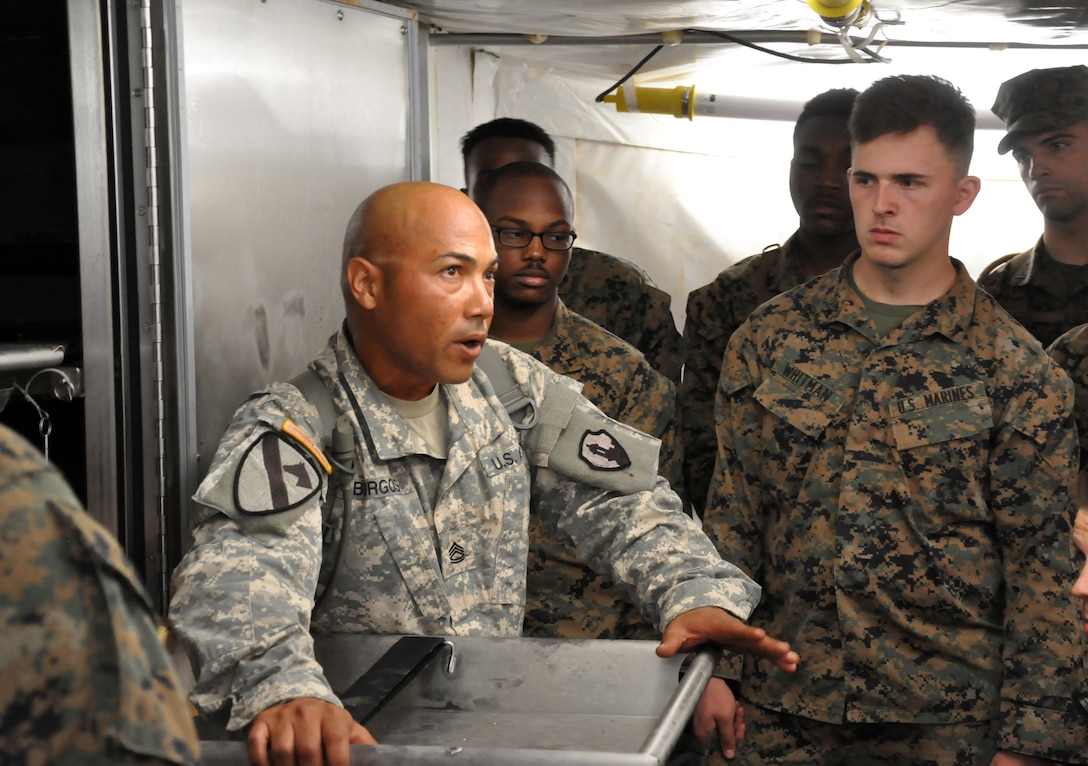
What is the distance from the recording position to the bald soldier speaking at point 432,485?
165cm

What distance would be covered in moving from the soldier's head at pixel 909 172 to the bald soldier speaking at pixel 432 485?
703mm

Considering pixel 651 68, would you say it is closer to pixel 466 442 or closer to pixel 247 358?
pixel 247 358

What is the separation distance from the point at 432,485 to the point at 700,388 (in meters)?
1.28

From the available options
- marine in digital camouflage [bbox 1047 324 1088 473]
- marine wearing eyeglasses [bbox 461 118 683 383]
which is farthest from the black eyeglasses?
marine in digital camouflage [bbox 1047 324 1088 473]

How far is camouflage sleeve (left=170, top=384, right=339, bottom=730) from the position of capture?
4.76ft

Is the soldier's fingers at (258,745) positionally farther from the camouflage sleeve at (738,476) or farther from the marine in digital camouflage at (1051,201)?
the marine in digital camouflage at (1051,201)

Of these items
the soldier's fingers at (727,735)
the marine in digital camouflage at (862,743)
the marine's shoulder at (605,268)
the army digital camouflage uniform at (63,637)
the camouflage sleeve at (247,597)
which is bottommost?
the marine in digital camouflage at (862,743)

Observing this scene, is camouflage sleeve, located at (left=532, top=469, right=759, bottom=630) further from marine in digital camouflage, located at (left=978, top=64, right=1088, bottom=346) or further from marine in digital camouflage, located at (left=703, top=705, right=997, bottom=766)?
marine in digital camouflage, located at (left=978, top=64, right=1088, bottom=346)

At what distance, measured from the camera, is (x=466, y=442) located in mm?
1900

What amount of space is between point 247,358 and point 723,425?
2.96 ft

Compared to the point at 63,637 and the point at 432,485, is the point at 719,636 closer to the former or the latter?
the point at 432,485

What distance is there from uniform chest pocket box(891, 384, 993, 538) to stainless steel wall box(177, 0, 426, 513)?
1162 mm

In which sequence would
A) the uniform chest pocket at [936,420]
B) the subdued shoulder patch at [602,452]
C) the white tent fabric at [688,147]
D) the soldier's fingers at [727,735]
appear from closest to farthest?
1. the subdued shoulder patch at [602,452]
2. the soldier's fingers at [727,735]
3. the uniform chest pocket at [936,420]
4. the white tent fabric at [688,147]

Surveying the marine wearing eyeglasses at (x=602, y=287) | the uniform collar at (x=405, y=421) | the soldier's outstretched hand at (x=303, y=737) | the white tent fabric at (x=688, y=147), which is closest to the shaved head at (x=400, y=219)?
the uniform collar at (x=405, y=421)
